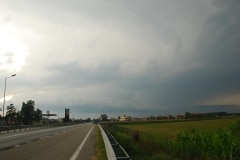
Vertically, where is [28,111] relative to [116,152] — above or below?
above

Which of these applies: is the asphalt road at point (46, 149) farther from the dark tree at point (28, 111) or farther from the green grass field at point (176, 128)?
the dark tree at point (28, 111)

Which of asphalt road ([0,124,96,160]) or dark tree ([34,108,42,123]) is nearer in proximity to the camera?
asphalt road ([0,124,96,160])

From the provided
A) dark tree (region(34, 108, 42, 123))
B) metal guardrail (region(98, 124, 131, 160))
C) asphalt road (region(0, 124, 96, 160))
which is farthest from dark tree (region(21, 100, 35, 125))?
metal guardrail (region(98, 124, 131, 160))

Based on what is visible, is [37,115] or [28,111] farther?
[37,115]

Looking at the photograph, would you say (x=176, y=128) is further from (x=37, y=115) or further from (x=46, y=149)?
(x=37, y=115)

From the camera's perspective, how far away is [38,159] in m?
16.6

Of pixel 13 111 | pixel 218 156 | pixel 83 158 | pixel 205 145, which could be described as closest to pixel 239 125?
pixel 205 145

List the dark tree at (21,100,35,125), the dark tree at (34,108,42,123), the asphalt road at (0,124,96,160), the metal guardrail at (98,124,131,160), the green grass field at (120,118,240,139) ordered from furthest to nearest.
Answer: the dark tree at (34,108,42,123)
the dark tree at (21,100,35,125)
the green grass field at (120,118,240,139)
the asphalt road at (0,124,96,160)
the metal guardrail at (98,124,131,160)

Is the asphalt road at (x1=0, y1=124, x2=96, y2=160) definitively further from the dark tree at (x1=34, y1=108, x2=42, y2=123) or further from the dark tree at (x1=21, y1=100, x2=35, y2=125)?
the dark tree at (x1=34, y1=108, x2=42, y2=123)

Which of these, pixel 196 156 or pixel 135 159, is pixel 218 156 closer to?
pixel 196 156

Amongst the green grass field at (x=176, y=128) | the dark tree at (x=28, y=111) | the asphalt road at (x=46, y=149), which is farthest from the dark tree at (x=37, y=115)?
the asphalt road at (x=46, y=149)

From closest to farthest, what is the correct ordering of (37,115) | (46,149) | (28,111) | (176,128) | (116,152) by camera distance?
1. (116,152)
2. (46,149)
3. (176,128)
4. (28,111)
5. (37,115)

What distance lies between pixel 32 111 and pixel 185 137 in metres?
157

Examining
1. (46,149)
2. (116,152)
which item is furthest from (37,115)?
(116,152)
